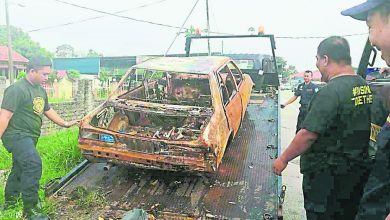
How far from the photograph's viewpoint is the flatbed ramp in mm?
3621

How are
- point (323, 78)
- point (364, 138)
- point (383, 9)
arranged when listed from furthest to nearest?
point (323, 78)
point (364, 138)
point (383, 9)

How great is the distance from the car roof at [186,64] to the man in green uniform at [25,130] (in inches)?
53.3

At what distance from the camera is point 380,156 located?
5.13 ft

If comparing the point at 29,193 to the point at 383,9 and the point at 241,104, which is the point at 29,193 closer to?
the point at 241,104

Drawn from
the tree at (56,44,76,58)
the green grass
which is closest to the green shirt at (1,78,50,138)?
the green grass

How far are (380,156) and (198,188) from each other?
2701 mm

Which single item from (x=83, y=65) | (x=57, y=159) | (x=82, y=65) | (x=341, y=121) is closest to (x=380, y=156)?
(x=341, y=121)

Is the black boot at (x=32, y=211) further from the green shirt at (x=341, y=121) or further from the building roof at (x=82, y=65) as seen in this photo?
the building roof at (x=82, y=65)

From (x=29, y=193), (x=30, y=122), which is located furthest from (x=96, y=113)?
Result: (x=29, y=193)

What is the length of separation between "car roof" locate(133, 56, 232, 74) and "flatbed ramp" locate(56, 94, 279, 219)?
3.78ft

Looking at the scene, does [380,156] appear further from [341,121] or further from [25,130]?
[25,130]

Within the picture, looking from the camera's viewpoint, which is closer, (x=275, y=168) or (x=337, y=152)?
(x=337, y=152)

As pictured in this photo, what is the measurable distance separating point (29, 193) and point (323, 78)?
3.01 m

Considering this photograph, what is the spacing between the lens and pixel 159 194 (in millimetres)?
3986
